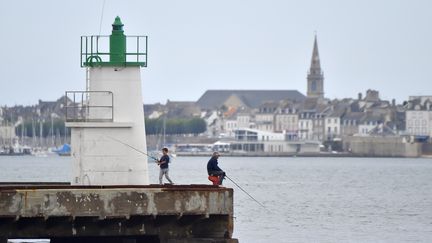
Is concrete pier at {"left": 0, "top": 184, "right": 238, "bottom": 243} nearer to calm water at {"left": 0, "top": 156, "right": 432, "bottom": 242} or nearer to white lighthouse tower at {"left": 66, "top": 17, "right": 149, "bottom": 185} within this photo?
white lighthouse tower at {"left": 66, "top": 17, "right": 149, "bottom": 185}

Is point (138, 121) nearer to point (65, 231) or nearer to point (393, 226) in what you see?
point (65, 231)

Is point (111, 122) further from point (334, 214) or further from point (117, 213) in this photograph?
point (334, 214)

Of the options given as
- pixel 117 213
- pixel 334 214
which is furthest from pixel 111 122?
pixel 334 214

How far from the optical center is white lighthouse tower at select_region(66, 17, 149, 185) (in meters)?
25.7

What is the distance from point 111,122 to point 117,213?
308 cm

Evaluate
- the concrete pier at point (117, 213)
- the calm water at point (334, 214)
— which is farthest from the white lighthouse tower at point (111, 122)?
the calm water at point (334, 214)

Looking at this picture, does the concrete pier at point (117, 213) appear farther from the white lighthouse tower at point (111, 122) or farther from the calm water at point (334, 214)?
the calm water at point (334, 214)

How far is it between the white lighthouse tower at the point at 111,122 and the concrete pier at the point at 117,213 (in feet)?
6.39

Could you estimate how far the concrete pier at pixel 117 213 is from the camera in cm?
2278

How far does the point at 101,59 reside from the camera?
1029 inches

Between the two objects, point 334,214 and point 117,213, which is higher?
point 117,213

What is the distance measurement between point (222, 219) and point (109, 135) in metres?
3.11

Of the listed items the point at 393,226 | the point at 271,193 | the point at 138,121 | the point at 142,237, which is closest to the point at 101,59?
the point at 138,121

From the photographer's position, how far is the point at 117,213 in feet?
75.9
